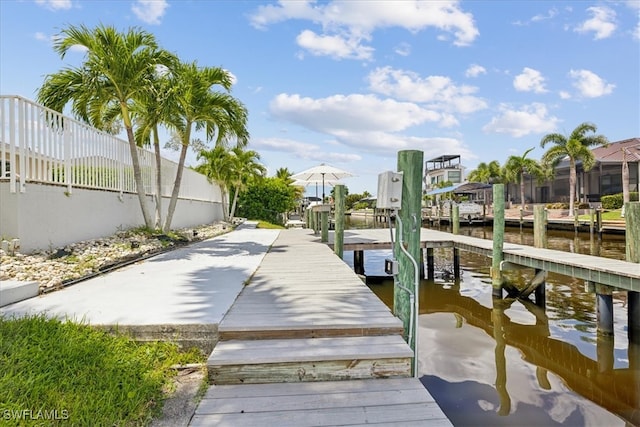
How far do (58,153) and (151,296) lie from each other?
4177 mm

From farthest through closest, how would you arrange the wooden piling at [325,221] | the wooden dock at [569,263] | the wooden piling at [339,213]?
the wooden piling at [325,221]
the wooden piling at [339,213]
the wooden dock at [569,263]

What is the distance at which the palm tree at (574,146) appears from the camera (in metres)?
23.8

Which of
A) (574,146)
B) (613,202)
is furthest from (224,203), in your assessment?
(613,202)

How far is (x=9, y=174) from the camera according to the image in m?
5.36

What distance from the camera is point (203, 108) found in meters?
→ 9.69

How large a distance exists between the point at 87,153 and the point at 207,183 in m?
11.1

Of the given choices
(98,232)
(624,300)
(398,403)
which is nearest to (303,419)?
(398,403)

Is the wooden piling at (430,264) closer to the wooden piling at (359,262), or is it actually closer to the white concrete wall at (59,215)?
the wooden piling at (359,262)

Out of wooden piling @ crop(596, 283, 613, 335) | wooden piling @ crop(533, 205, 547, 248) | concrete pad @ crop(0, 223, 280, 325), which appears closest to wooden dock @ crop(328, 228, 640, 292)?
wooden piling @ crop(596, 283, 613, 335)

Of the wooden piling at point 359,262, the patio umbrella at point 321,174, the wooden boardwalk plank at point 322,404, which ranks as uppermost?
the patio umbrella at point 321,174

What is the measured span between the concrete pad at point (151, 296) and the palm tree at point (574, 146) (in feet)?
84.5

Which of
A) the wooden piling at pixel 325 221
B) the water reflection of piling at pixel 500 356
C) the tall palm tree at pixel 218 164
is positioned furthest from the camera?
the tall palm tree at pixel 218 164

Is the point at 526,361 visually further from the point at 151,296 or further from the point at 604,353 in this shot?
the point at 151,296

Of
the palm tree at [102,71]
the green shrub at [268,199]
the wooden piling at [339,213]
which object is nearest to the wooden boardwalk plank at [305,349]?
the wooden piling at [339,213]
